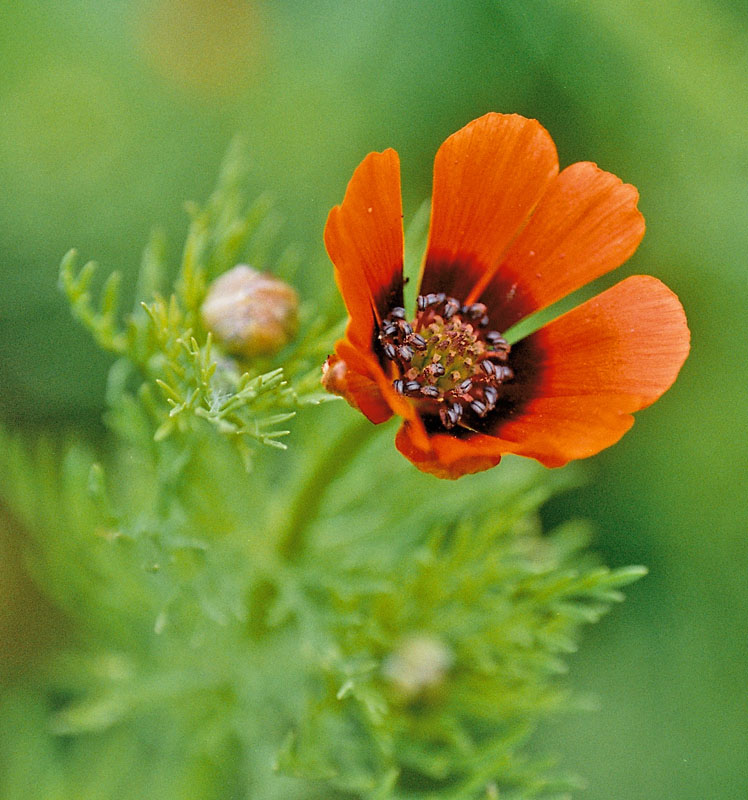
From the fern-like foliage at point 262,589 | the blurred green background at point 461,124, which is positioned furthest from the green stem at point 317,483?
the blurred green background at point 461,124

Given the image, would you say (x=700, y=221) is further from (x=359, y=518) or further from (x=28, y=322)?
(x=28, y=322)

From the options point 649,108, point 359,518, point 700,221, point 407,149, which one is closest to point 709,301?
point 700,221

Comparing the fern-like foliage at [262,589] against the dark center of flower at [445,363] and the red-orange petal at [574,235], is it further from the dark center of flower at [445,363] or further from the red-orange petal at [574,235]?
the red-orange petal at [574,235]

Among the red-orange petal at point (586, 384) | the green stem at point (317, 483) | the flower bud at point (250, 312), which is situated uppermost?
the red-orange petal at point (586, 384)

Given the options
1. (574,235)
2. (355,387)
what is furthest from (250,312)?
(574,235)

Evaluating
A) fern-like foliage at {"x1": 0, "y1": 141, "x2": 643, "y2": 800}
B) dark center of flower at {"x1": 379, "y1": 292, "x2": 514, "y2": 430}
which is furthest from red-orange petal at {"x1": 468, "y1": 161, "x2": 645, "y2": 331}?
fern-like foliage at {"x1": 0, "y1": 141, "x2": 643, "y2": 800}

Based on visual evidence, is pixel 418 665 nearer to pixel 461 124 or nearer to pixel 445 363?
pixel 445 363
